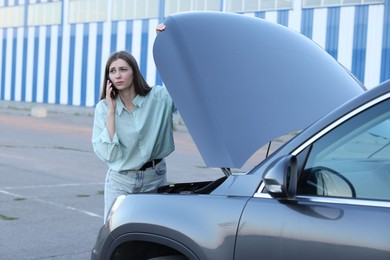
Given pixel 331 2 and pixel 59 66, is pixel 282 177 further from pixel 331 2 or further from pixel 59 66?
pixel 59 66

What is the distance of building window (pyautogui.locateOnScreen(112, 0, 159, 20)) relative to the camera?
117 feet

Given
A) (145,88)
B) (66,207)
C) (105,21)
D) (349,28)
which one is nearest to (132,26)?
(105,21)

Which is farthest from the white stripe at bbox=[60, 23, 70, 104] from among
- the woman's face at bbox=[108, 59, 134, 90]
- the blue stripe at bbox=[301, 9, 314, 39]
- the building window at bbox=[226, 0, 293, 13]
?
the woman's face at bbox=[108, 59, 134, 90]

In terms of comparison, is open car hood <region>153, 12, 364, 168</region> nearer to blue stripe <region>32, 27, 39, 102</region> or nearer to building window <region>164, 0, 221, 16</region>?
building window <region>164, 0, 221, 16</region>

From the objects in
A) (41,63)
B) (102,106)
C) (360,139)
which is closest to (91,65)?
(41,63)

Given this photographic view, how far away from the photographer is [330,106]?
12.1ft

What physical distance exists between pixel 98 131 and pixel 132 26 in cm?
3340

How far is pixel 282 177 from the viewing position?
2.66 m

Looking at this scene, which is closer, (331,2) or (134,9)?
(331,2)

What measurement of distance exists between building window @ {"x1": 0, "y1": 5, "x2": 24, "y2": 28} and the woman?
42561mm

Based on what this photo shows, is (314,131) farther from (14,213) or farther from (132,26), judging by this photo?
(132,26)

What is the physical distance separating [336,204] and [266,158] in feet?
1.60

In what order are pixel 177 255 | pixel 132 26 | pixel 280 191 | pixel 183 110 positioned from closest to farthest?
1. pixel 280 191
2. pixel 177 255
3. pixel 183 110
4. pixel 132 26

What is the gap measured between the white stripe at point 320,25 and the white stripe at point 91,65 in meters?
15.6
